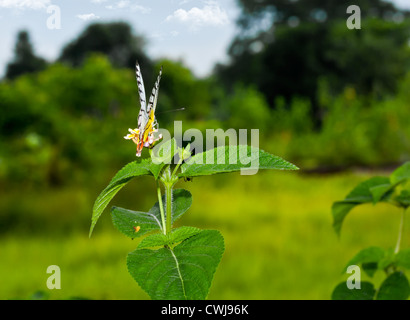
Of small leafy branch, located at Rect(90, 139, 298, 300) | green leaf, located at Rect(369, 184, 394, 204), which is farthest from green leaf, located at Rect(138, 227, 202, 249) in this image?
green leaf, located at Rect(369, 184, 394, 204)

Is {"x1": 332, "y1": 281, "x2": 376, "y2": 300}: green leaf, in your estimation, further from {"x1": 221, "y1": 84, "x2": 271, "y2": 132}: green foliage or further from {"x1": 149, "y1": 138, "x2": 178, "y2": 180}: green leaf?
{"x1": 221, "y1": 84, "x2": 271, "y2": 132}: green foliage

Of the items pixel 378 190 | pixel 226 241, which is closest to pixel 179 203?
pixel 378 190

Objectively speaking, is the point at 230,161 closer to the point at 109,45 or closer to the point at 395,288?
the point at 395,288

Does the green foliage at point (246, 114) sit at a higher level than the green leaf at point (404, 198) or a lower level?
higher

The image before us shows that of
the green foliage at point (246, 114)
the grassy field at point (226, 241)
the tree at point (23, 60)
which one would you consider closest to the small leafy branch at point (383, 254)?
the grassy field at point (226, 241)

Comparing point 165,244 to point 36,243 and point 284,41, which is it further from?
point 284,41

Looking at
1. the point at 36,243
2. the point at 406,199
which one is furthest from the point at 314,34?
the point at 406,199

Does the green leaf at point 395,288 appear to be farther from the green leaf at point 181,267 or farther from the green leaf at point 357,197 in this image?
the green leaf at point 181,267
